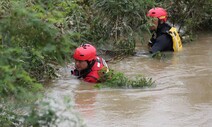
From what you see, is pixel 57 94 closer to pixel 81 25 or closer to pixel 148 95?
pixel 148 95

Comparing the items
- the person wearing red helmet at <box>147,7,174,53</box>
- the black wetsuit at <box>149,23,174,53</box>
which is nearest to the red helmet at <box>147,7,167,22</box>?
the person wearing red helmet at <box>147,7,174,53</box>

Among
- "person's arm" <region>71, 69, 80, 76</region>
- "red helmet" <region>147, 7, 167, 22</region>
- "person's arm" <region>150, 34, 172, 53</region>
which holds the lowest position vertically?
"person's arm" <region>71, 69, 80, 76</region>

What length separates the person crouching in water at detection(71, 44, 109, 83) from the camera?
8954 mm

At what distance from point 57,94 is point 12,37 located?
3119 millimetres

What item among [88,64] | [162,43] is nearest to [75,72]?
[88,64]

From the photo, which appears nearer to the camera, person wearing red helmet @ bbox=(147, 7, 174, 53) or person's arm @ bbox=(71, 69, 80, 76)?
person's arm @ bbox=(71, 69, 80, 76)

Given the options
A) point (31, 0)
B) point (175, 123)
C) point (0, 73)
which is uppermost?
point (31, 0)

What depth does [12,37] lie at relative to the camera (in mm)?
4934

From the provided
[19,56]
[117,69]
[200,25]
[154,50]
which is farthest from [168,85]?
[200,25]

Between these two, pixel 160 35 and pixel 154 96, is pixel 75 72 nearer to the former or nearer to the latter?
pixel 154 96

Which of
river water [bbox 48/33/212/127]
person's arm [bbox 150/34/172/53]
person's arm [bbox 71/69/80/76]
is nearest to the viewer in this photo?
river water [bbox 48/33/212/127]

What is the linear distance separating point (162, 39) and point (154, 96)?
3665 mm

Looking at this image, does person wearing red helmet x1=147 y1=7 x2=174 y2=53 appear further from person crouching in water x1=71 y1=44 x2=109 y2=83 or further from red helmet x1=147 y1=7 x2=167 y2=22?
person crouching in water x1=71 y1=44 x2=109 y2=83

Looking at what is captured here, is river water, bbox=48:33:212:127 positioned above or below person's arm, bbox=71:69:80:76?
below
